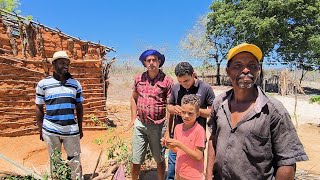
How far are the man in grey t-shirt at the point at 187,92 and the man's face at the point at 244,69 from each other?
1.27 m

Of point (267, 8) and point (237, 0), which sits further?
point (237, 0)

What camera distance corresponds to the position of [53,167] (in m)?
3.56

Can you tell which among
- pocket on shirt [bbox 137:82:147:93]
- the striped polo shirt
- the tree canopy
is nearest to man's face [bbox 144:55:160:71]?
pocket on shirt [bbox 137:82:147:93]

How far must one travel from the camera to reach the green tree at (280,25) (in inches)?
779

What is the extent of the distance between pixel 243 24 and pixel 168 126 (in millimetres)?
19250

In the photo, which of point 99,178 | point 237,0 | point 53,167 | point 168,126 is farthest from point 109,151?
point 237,0

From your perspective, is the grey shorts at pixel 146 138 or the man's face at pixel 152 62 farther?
the grey shorts at pixel 146 138

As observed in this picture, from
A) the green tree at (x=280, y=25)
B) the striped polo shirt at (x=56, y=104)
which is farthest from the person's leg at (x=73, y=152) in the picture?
the green tree at (x=280, y=25)

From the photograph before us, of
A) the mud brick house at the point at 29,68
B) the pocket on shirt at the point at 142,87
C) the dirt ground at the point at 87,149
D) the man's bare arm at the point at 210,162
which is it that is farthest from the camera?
the mud brick house at the point at 29,68

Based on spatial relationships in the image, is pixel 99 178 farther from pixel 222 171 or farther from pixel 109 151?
pixel 222 171

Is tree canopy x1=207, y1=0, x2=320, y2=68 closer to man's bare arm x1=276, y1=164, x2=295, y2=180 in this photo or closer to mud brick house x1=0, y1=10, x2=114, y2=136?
mud brick house x1=0, y1=10, x2=114, y2=136

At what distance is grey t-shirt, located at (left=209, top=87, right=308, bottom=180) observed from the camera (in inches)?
61.9

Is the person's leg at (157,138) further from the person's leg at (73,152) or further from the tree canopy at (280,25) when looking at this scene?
the tree canopy at (280,25)

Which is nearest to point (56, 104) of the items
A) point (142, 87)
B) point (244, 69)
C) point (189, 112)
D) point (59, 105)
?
point (59, 105)
